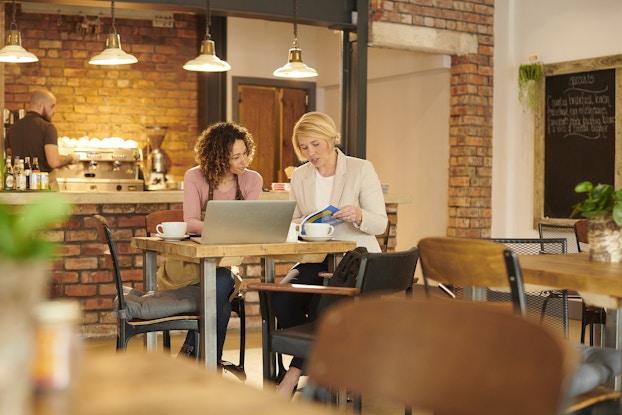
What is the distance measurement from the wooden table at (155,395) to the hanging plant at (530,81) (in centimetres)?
636

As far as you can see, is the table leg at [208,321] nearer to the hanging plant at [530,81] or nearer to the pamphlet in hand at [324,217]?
the pamphlet in hand at [324,217]

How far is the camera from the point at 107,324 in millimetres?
5926

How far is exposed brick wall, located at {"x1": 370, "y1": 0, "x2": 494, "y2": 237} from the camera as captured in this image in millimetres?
7773

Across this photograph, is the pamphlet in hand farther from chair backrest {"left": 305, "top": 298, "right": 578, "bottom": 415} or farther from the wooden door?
the wooden door

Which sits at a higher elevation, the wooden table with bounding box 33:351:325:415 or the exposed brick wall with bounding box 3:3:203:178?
the exposed brick wall with bounding box 3:3:203:178

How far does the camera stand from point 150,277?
169 inches

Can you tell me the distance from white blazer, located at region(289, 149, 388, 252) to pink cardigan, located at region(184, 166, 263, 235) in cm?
30

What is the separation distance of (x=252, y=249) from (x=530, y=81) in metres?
4.50

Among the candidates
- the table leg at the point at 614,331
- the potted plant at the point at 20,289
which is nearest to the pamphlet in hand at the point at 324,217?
the table leg at the point at 614,331

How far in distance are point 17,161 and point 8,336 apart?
16.8 feet

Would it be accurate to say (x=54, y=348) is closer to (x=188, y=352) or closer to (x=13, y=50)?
(x=188, y=352)

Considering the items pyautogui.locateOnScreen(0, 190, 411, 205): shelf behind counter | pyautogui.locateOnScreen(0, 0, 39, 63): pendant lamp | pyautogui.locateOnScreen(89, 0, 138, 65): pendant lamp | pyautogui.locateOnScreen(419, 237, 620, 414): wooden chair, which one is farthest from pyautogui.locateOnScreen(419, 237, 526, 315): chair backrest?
pyautogui.locateOnScreen(0, 0, 39, 63): pendant lamp

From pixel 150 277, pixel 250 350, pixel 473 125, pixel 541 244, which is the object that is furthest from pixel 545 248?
pixel 473 125

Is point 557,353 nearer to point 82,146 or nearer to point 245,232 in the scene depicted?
point 245,232
